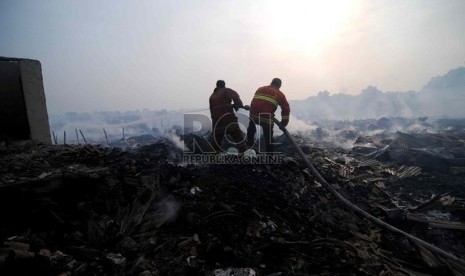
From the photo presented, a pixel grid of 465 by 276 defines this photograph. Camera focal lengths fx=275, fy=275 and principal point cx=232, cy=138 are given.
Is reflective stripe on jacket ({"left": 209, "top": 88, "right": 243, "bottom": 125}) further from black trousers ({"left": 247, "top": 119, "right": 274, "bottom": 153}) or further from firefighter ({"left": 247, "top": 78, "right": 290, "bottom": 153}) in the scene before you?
black trousers ({"left": 247, "top": 119, "right": 274, "bottom": 153})

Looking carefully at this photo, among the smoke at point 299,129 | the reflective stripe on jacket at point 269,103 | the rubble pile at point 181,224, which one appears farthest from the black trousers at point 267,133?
the smoke at point 299,129

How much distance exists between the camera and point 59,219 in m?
3.42

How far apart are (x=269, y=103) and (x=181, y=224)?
3793 millimetres

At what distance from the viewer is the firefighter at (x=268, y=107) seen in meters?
6.61

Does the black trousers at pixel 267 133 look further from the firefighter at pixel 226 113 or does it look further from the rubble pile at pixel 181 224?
the rubble pile at pixel 181 224

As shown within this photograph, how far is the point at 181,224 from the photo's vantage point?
12.6 feet

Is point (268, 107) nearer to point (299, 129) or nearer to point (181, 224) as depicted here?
point (181, 224)

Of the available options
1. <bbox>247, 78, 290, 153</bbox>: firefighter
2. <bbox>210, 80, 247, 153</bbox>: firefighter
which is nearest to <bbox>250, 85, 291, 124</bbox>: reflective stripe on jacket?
<bbox>247, 78, 290, 153</bbox>: firefighter

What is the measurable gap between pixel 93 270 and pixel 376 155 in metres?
12.3

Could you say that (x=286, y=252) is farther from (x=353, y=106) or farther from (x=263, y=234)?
(x=353, y=106)

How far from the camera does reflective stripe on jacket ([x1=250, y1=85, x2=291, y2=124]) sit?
260 inches

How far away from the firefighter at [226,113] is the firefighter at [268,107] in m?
0.42

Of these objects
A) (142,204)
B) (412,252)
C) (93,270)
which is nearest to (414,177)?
(412,252)

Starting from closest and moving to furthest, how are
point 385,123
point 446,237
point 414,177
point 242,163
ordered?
point 446,237 → point 242,163 → point 414,177 → point 385,123
